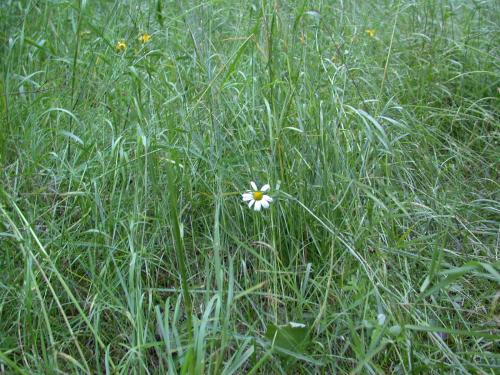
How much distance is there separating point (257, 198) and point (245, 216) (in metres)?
0.13

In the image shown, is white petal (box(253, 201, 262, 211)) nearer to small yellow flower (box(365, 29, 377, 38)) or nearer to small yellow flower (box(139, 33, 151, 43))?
small yellow flower (box(139, 33, 151, 43))

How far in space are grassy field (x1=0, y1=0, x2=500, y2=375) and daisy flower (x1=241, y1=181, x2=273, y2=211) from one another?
12 millimetres

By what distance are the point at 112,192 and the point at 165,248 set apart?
0.77 feet

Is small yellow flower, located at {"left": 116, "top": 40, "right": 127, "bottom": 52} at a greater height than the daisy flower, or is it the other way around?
small yellow flower, located at {"left": 116, "top": 40, "right": 127, "bottom": 52}

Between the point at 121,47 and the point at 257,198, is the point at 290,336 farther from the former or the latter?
the point at 121,47

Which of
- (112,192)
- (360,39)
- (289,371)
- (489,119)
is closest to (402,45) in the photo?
(360,39)

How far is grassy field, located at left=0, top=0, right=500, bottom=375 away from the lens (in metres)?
1.66

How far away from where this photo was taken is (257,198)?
1906 millimetres

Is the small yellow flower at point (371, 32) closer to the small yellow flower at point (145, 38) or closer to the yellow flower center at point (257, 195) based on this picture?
the small yellow flower at point (145, 38)

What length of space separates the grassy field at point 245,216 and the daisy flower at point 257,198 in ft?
0.04

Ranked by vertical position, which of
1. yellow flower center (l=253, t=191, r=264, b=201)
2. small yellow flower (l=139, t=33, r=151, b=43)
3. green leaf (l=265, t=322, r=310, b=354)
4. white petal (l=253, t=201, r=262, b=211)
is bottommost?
green leaf (l=265, t=322, r=310, b=354)

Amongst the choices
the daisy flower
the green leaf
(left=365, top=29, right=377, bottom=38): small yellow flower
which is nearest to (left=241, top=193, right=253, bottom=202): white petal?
the daisy flower

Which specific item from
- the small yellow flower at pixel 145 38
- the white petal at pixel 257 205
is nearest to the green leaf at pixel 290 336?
the white petal at pixel 257 205

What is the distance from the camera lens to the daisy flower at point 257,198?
1877 millimetres
